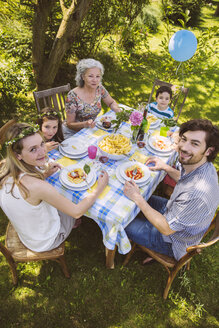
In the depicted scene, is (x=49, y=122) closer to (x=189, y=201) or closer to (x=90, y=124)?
(x=90, y=124)

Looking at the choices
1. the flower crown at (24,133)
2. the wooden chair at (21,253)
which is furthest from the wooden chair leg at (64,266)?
the flower crown at (24,133)

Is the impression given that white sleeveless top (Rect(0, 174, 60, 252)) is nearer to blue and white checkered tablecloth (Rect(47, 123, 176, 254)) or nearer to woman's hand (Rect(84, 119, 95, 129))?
blue and white checkered tablecloth (Rect(47, 123, 176, 254))

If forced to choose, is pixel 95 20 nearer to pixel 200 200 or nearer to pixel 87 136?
pixel 87 136

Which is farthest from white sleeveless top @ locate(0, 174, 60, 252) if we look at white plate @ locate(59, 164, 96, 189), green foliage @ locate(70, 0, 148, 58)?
green foliage @ locate(70, 0, 148, 58)

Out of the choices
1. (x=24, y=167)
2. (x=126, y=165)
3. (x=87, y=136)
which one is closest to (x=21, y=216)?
(x=24, y=167)

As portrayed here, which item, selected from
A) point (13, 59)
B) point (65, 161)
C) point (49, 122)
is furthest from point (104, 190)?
point (13, 59)

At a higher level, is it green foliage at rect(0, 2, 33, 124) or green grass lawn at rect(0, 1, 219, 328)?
green foliage at rect(0, 2, 33, 124)

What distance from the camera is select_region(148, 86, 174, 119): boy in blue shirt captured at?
11.6 feet

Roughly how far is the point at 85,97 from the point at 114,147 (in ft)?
4.41

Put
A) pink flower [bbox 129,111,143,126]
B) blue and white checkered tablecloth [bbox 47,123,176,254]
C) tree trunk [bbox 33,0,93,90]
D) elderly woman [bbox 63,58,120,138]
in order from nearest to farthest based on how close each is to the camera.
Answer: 1. blue and white checkered tablecloth [bbox 47,123,176,254]
2. pink flower [bbox 129,111,143,126]
3. elderly woman [bbox 63,58,120,138]
4. tree trunk [bbox 33,0,93,90]

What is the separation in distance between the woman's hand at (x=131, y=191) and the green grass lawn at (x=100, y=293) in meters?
1.22

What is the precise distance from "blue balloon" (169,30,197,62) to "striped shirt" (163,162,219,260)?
8.41 ft

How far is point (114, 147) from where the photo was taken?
2.34 meters

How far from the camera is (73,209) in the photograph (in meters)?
1.78
